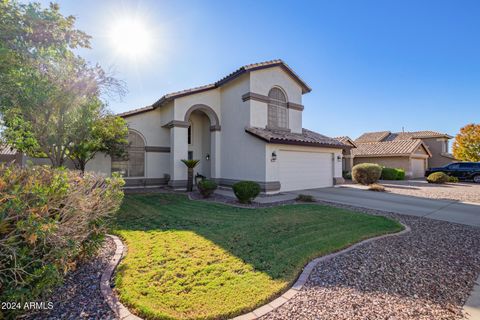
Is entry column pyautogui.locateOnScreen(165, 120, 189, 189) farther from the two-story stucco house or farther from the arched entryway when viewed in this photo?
the arched entryway

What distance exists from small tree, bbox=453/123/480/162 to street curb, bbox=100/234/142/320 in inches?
1765

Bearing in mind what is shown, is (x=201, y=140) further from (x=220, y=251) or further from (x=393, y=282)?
(x=393, y=282)

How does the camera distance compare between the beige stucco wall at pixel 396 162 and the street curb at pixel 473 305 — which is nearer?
the street curb at pixel 473 305

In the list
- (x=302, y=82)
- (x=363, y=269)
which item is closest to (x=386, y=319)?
(x=363, y=269)

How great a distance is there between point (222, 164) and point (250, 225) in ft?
27.7

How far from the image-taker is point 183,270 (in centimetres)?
394

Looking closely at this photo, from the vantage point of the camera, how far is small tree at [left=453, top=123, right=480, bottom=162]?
1224 inches

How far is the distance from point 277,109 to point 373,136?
28.6m

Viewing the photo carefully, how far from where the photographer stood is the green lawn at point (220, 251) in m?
3.07

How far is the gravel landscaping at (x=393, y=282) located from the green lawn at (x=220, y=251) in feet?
1.43

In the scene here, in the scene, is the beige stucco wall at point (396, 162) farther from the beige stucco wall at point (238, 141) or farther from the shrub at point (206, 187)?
the shrub at point (206, 187)

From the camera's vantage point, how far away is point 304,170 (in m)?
13.9

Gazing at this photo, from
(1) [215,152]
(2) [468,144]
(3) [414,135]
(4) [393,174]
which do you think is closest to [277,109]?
(1) [215,152]

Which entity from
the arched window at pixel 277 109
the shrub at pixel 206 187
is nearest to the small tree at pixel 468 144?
the arched window at pixel 277 109
